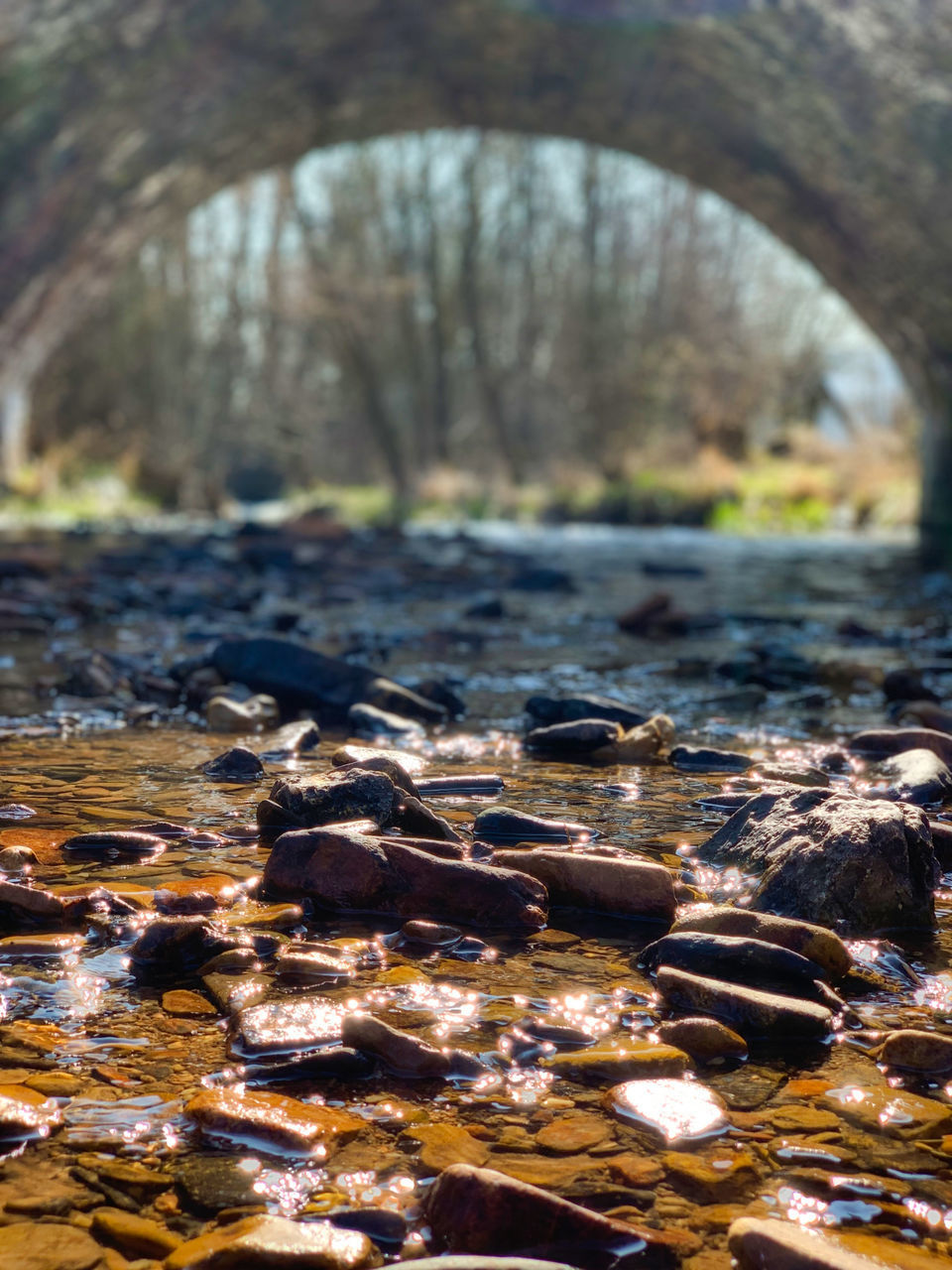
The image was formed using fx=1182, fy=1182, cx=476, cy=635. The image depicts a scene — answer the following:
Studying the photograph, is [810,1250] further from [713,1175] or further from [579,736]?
[579,736]

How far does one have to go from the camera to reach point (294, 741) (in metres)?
2.88

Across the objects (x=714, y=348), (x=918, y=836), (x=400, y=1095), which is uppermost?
(x=714, y=348)

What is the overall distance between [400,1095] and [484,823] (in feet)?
3.04

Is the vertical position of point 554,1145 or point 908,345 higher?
point 908,345

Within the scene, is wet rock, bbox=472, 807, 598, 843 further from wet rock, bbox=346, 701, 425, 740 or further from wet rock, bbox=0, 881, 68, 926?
wet rock, bbox=346, 701, 425, 740

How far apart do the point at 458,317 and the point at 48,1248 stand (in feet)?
94.7

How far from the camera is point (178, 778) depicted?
2557 millimetres

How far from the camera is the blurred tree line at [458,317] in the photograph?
24.7 meters

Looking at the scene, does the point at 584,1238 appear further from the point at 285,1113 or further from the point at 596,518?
the point at 596,518

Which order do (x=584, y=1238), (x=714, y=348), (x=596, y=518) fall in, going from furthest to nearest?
(x=714, y=348), (x=596, y=518), (x=584, y=1238)

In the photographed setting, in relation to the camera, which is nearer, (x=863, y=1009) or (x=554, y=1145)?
(x=554, y=1145)

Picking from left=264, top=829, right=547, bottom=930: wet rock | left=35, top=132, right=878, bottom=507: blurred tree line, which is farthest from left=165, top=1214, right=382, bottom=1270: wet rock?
left=35, top=132, right=878, bottom=507: blurred tree line

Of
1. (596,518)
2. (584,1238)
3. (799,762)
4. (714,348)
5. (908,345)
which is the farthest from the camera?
(714,348)

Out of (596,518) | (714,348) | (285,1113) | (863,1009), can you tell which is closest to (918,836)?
(863,1009)
